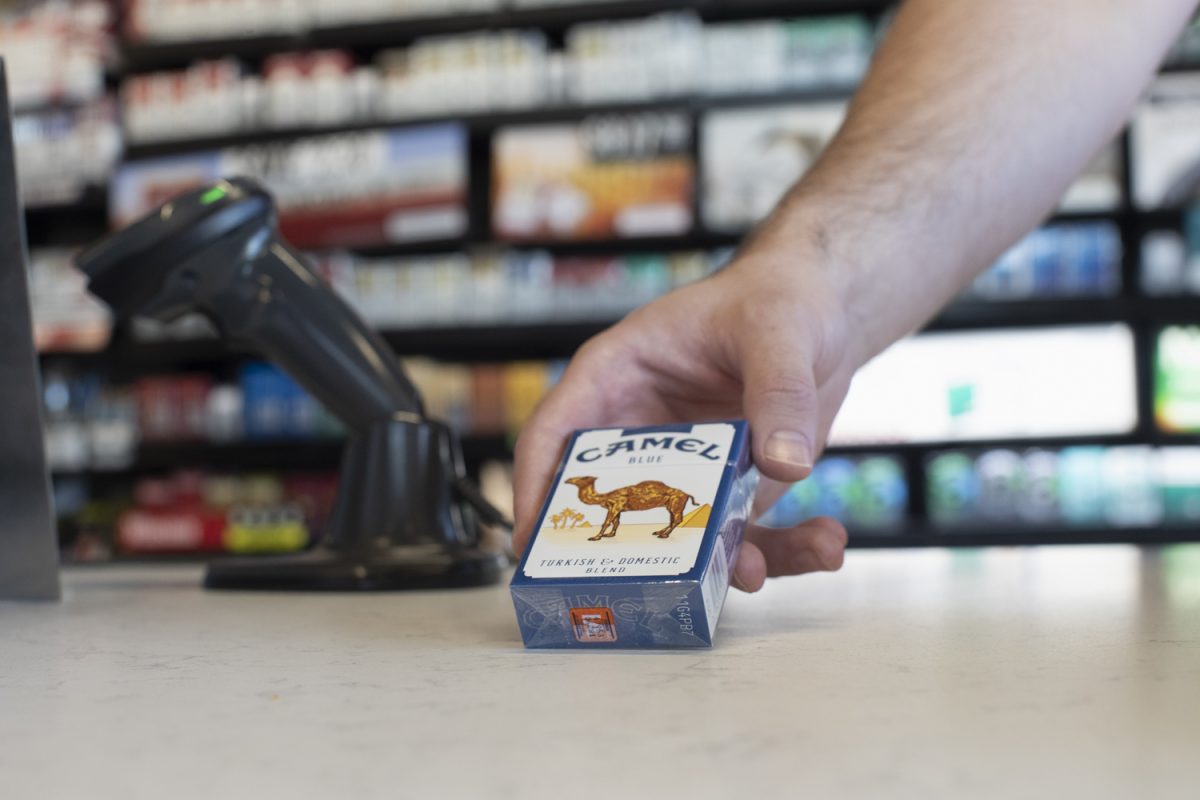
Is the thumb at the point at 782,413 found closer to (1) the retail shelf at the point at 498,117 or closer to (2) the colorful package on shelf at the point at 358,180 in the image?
(1) the retail shelf at the point at 498,117

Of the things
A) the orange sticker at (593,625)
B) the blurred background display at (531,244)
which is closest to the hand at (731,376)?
the orange sticker at (593,625)

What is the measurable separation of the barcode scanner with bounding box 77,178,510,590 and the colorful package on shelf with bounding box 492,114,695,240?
7.31 feet

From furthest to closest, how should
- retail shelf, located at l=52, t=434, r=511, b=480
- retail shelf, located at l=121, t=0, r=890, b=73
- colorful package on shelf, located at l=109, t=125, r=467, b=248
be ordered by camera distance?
retail shelf, located at l=52, t=434, r=511, b=480
colorful package on shelf, located at l=109, t=125, r=467, b=248
retail shelf, located at l=121, t=0, r=890, b=73

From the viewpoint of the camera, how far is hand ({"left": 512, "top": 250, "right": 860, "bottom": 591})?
68 cm

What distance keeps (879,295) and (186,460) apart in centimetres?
311

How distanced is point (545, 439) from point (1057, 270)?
267 centimetres

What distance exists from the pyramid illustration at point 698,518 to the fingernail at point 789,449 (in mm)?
74

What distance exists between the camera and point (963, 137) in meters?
0.97

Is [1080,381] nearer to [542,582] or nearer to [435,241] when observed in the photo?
[435,241]

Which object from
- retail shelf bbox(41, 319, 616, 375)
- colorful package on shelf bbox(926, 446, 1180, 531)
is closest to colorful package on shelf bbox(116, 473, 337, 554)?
retail shelf bbox(41, 319, 616, 375)

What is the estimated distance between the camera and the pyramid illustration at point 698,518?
23.1 inches

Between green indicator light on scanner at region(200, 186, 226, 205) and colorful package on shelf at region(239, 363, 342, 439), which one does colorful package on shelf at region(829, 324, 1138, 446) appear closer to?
colorful package on shelf at region(239, 363, 342, 439)

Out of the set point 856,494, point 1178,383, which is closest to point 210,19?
point 856,494

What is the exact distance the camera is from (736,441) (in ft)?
2.16
